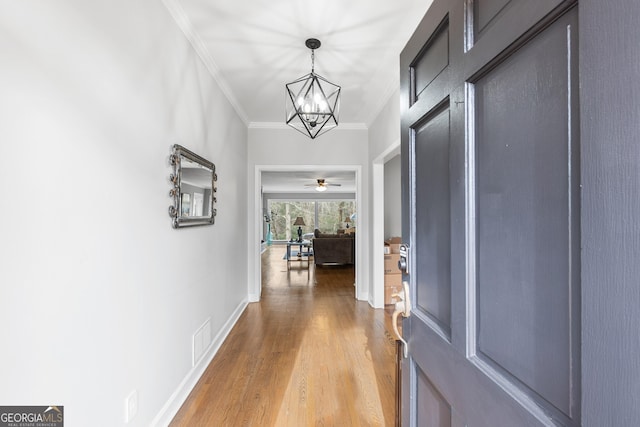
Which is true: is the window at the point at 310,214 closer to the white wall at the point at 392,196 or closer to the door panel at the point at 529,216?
the white wall at the point at 392,196

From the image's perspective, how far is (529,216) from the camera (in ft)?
1.98

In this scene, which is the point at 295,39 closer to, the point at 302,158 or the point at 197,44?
the point at 197,44

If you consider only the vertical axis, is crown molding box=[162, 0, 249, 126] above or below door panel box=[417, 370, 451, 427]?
above

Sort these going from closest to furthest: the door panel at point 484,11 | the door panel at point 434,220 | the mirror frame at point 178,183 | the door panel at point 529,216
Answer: the door panel at point 529,216
the door panel at point 484,11
the door panel at point 434,220
the mirror frame at point 178,183

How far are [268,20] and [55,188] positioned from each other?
5.58ft

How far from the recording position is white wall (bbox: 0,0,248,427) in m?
0.90

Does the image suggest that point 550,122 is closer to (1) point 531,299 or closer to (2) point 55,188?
(1) point 531,299

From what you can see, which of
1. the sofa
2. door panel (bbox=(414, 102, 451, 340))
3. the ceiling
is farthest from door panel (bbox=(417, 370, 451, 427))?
the sofa

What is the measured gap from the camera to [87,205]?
1.16 meters

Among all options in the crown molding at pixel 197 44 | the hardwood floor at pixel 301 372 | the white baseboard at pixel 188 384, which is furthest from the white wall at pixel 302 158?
the white baseboard at pixel 188 384

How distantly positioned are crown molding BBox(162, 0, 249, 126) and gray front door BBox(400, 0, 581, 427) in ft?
5.40

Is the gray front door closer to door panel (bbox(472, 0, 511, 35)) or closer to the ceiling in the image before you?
door panel (bbox(472, 0, 511, 35))

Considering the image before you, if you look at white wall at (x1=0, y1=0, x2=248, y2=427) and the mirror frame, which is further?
the mirror frame

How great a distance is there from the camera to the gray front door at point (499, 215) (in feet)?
1.74
